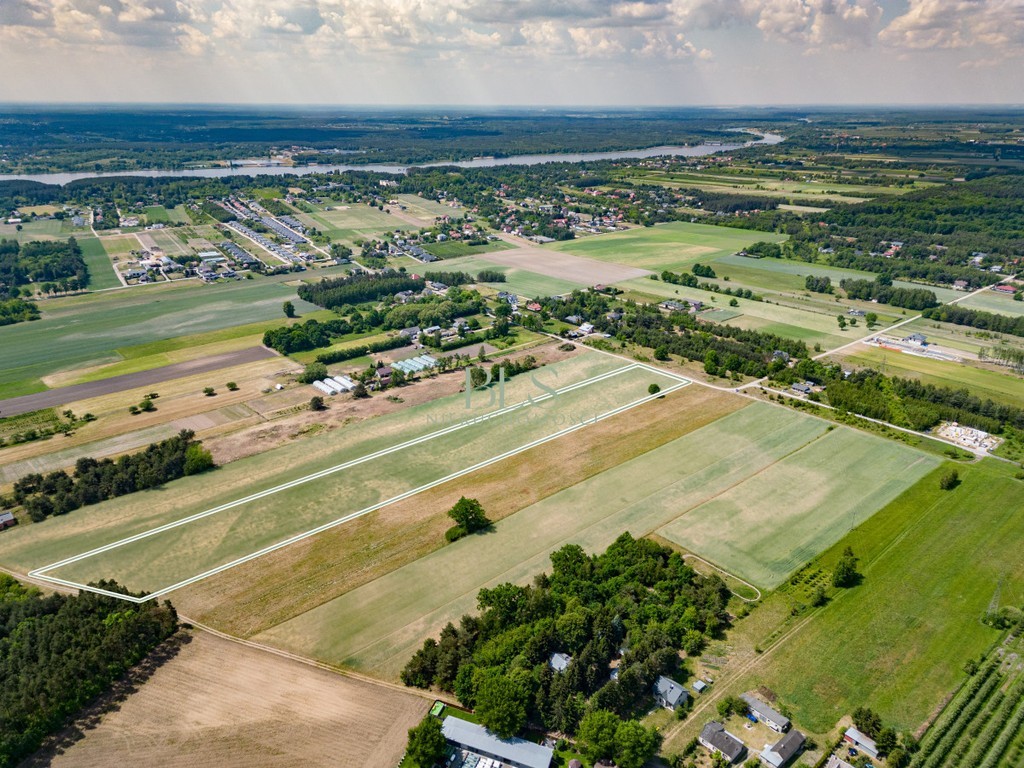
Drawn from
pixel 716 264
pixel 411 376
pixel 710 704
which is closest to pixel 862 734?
pixel 710 704

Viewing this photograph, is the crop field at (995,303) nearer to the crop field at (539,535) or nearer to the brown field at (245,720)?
the crop field at (539,535)

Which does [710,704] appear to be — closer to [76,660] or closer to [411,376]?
[76,660]

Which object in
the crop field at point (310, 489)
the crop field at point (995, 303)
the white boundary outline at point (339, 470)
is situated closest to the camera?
the white boundary outline at point (339, 470)

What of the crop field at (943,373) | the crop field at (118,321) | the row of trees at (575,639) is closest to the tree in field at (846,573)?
the row of trees at (575,639)

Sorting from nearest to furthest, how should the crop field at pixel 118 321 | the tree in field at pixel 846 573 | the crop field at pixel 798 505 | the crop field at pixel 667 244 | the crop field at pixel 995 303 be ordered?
the tree in field at pixel 846 573 < the crop field at pixel 798 505 < the crop field at pixel 118 321 < the crop field at pixel 995 303 < the crop field at pixel 667 244

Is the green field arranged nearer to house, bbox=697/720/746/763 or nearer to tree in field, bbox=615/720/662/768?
tree in field, bbox=615/720/662/768

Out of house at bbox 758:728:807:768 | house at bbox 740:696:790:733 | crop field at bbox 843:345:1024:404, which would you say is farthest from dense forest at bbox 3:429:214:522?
crop field at bbox 843:345:1024:404
